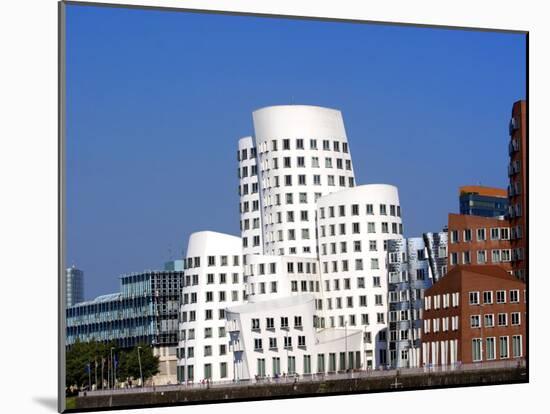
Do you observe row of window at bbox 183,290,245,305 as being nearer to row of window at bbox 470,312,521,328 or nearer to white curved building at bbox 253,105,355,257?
white curved building at bbox 253,105,355,257

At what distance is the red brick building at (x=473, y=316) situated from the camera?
32062 mm

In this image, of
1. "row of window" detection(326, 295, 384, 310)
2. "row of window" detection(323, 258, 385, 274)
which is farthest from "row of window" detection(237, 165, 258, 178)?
"row of window" detection(326, 295, 384, 310)

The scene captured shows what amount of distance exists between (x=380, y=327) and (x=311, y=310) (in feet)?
5.43

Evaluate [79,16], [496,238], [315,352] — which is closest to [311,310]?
[315,352]

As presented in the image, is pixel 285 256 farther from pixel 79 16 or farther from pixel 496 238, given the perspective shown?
pixel 79 16

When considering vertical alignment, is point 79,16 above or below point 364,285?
above

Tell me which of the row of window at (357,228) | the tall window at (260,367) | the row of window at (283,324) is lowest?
the tall window at (260,367)

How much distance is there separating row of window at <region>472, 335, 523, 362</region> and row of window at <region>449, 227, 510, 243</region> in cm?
196

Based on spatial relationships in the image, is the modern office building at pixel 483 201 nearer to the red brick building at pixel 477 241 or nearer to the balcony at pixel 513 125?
the red brick building at pixel 477 241

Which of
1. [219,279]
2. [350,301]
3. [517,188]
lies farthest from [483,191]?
[219,279]

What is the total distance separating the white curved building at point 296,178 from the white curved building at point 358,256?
0.42m

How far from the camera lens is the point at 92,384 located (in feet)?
96.7

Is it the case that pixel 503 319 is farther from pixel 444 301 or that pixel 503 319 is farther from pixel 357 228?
pixel 357 228

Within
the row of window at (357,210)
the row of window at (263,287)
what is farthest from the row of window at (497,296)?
the row of window at (263,287)
